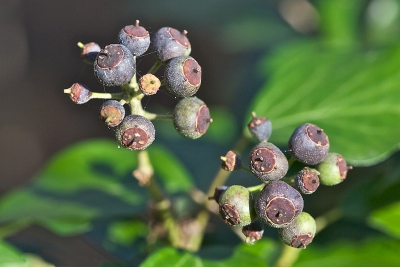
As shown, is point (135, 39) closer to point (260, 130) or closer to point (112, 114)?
point (112, 114)

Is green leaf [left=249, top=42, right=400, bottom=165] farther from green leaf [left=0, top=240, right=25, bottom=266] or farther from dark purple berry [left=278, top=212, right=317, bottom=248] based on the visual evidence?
green leaf [left=0, top=240, right=25, bottom=266]

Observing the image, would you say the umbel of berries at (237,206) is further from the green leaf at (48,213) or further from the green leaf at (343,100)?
the green leaf at (48,213)

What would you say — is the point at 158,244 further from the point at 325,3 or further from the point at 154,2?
the point at 154,2

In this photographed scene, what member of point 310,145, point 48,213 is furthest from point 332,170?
point 48,213

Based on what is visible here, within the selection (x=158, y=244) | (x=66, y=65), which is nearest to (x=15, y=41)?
(x=66, y=65)

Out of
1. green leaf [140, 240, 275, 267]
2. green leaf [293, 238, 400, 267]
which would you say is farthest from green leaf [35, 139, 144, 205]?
green leaf [293, 238, 400, 267]
